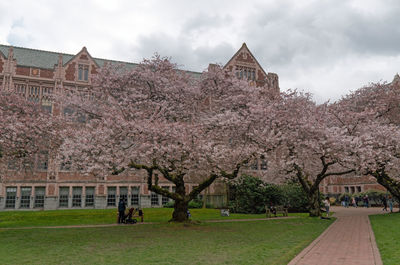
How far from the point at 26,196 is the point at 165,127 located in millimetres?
29722

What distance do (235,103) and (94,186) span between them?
2644 cm

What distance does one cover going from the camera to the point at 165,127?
51.6 ft

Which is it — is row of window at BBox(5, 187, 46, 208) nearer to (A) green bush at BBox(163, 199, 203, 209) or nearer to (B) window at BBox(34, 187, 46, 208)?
(B) window at BBox(34, 187, 46, 208)

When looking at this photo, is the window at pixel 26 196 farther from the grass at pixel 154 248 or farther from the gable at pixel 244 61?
the gable at pixel 244 61

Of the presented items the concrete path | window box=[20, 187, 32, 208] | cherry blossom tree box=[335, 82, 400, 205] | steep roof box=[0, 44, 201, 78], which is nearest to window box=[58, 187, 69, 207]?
window box=[20, 187, 32, 208]

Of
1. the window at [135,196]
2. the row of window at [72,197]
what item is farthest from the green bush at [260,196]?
the window at [135,196]

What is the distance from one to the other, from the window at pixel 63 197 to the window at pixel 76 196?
31.1 inches

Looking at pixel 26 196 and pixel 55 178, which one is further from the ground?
pixel 55 178

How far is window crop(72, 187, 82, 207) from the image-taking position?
39.4m

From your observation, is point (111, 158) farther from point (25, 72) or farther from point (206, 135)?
point (25, 72)

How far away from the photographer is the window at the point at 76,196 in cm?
3938

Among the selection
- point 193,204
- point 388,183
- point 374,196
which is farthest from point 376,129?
point 374,196

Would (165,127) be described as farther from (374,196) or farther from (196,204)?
(374,196)

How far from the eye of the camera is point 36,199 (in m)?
38.0
